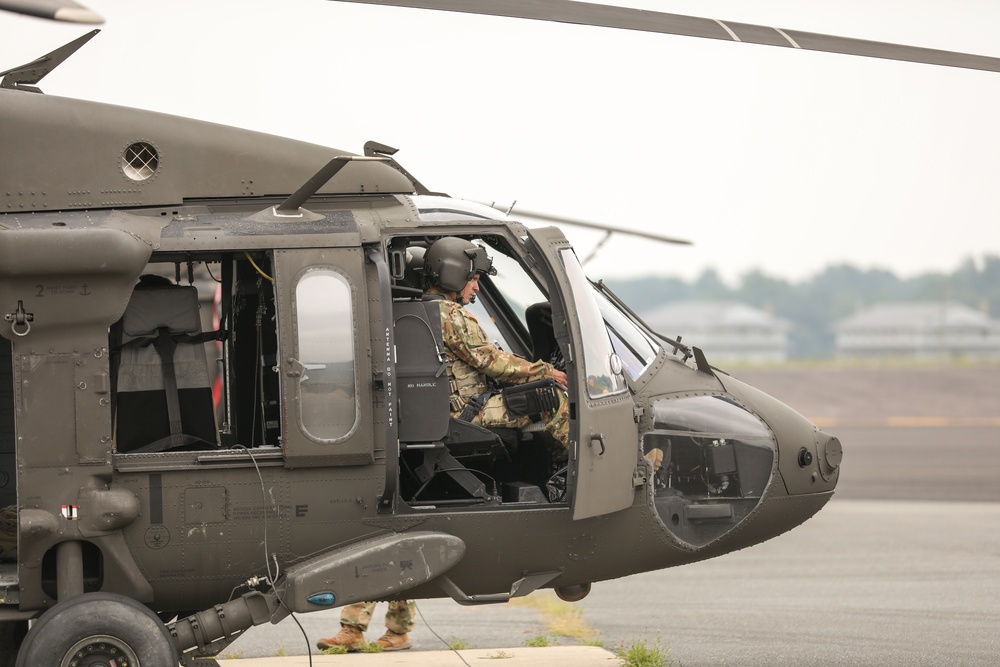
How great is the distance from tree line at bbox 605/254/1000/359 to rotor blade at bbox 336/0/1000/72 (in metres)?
143

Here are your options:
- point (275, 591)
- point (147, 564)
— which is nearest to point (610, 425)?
point (275, 591)

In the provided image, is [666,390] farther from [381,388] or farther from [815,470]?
[381,388]

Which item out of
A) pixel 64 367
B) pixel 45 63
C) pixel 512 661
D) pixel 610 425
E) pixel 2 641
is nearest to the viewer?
pixel 64 367

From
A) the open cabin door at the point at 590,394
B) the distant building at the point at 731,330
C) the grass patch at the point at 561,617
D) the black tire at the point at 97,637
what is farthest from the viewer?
the distant building at the point at 731,330

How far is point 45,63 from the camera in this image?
284 inches

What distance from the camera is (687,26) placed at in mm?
6504

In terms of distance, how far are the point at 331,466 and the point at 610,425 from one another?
146 centimetres

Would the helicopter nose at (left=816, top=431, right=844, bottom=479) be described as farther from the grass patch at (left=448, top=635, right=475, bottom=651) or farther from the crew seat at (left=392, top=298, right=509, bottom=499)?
the grass patch at (left=448, top=635, right=475, bottom=651)

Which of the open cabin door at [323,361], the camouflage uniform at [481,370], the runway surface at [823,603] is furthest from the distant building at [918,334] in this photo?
the open cabin door at [323,361]

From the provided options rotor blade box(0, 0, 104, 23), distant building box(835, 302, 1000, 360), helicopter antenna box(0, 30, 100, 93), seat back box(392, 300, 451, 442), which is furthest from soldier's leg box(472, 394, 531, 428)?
distant building box(835, 302, 1000, 360)

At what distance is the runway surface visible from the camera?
9234 mm

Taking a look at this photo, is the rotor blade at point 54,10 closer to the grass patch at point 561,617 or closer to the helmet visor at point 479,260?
the helmet visor at point 479,260

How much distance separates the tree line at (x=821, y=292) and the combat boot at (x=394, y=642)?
140967 mm

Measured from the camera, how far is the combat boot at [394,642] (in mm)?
9328
